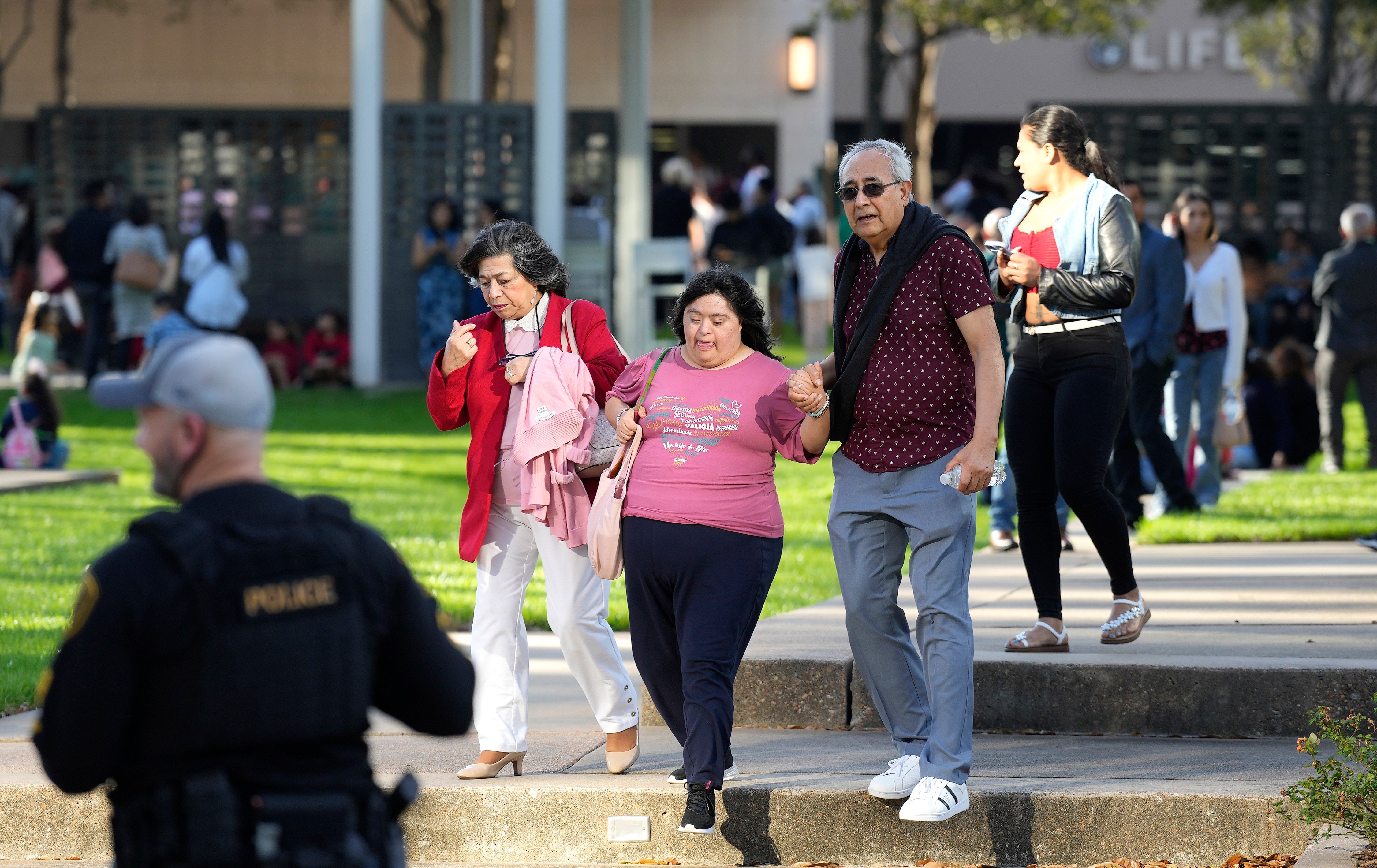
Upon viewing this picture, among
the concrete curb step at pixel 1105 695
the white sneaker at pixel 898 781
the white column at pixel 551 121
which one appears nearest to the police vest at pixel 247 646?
the white sneaker at pixel 898 781

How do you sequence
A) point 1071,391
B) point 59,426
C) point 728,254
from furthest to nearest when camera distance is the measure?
point 728,254 → point 59,426 → point 1071,391

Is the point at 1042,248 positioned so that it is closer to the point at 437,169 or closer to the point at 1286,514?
the point at 1286,514

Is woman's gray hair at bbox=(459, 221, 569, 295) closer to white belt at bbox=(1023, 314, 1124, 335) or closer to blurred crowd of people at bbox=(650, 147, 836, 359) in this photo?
white belt at bbox=(1023, 314, 1124, 335)

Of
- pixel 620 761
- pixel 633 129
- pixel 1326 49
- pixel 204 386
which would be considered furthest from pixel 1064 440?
pixel 1326 49

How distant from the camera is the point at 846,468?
5113mm

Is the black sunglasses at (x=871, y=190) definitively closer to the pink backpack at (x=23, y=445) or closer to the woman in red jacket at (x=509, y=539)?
the woman in red jacket at (x=509, y=539)

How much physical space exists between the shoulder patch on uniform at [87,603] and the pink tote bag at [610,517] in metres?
2.65

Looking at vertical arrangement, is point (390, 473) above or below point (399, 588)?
below

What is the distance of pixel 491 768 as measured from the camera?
17.7 feet

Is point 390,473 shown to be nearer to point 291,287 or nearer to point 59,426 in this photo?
point 59,426

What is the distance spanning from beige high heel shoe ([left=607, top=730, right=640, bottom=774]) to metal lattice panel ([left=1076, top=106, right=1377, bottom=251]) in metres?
15.4

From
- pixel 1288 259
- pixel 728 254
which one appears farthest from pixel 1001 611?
pixel 1288 259

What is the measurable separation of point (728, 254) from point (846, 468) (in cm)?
1384

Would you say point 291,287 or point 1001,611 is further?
point 291,287
